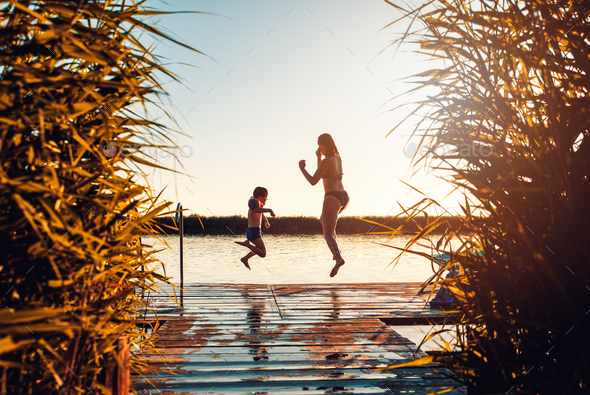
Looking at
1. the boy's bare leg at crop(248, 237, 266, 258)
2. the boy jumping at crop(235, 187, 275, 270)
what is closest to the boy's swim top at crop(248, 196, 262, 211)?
the boy jumping at crop(235, 187, 275, 270)

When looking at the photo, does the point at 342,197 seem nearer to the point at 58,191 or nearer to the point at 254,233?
the point at 254,233

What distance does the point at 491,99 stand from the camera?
1498 mm

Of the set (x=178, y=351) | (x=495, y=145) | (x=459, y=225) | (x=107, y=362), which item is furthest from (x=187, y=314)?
(x=495, y=145)

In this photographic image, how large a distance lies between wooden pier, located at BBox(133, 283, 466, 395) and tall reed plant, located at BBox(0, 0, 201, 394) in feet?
4.16

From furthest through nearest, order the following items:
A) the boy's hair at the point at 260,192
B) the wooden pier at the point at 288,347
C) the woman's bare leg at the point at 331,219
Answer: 1. the boy's hair at the point at 260,192
2. the woman's bare leg at the point at 331,219
3. the wooden pier at the point at 288,347

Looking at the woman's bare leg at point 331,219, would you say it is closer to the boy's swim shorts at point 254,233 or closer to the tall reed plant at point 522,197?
the boy's swim shorts at point 254,233

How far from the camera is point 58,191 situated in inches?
42.2

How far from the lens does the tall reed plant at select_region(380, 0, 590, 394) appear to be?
1.30 metres

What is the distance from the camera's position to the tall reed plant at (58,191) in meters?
0.99

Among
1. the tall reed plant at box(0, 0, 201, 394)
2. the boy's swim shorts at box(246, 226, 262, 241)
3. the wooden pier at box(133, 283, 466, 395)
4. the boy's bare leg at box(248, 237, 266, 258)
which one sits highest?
the tall reed plant at box(0, 0, 201, 394)

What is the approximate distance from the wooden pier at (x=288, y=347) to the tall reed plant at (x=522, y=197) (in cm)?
30

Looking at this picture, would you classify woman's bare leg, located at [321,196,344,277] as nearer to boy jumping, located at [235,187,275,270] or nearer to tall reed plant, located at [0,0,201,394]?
boy jumping, located at [235,187,275,270]

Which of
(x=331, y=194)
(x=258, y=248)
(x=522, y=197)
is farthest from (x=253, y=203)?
(x=522, y=197)

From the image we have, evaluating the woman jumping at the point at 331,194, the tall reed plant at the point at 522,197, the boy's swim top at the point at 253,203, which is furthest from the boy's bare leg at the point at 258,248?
the tall reed plant at the point at 522,197
